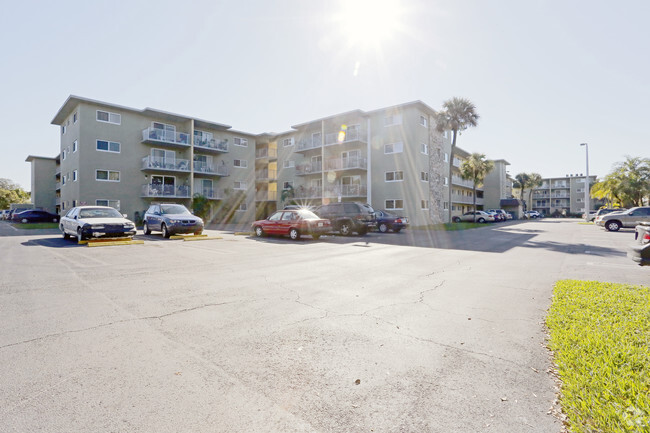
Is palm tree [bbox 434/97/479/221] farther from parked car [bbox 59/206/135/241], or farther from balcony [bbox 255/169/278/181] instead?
parked car [bbox 59/206/135/241]

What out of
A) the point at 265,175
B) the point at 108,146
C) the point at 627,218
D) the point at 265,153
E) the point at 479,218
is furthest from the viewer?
the point at 265,153

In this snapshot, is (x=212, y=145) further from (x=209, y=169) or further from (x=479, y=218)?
(x=479, y=218)

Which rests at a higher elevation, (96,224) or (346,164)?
(346,164)

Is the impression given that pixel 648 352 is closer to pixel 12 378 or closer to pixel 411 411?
pixel 411 411

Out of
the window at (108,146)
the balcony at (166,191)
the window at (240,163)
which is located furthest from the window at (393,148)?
the window at (108,146)

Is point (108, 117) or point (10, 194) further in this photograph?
point (10, 194)

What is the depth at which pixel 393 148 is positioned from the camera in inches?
1235

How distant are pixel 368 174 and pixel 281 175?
12987 millimetres

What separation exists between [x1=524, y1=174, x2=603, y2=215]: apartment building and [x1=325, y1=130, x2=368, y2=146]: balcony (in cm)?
8069

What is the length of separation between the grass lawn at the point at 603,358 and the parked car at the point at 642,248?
84 centimetres

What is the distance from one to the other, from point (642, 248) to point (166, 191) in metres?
32.9

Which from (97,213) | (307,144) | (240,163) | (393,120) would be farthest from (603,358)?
(240,163)

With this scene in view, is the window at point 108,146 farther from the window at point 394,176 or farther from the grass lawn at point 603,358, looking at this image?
the grass lawn at point 603,358

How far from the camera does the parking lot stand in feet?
8.21
